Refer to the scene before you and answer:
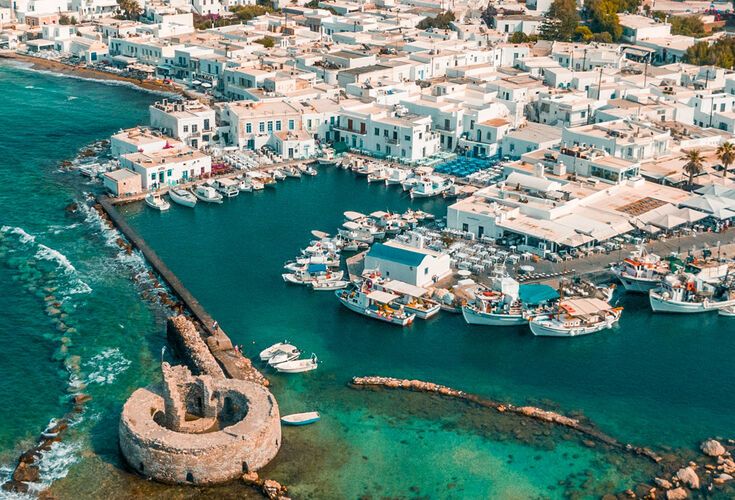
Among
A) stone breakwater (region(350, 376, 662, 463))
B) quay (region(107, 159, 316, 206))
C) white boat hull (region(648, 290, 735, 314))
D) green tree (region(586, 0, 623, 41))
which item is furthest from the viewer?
green tree (region(586, 0, 623, 41))

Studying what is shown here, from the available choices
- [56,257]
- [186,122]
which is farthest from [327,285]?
[186,122]

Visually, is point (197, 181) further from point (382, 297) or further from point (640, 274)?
point (640, 274)

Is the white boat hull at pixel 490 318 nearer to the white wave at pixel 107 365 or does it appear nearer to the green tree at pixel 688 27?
the white wave at pixel 107 365

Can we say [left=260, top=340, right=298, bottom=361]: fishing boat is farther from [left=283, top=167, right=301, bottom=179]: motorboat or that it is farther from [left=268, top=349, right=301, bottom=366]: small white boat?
[left=283, top=167, right=301, bottom=179]: motorboat

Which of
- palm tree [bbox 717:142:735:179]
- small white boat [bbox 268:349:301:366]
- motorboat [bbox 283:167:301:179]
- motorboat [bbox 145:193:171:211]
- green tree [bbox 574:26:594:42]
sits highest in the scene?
green tree [bbox 574:26:594:42]

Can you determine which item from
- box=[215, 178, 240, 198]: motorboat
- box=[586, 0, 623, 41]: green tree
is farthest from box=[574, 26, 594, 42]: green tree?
box=[215, 178, 240, 198]: motorboat

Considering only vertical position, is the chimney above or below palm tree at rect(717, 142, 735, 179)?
below

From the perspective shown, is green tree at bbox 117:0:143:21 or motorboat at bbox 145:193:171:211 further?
green tree at bbox 117:0:143:21
